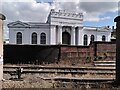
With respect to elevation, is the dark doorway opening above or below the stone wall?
above

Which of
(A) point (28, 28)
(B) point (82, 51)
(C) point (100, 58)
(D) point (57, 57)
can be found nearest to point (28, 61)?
(D) point (57, 57)

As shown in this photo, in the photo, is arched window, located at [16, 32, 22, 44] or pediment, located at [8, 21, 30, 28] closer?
pediment, located at [8, 21, 30, 28]

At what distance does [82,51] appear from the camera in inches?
773

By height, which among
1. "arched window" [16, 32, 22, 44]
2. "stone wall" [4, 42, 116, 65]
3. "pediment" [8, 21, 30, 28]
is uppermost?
"pediment" [8, 21, 30, 28]

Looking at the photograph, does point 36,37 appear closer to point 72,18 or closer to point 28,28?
point 28,28

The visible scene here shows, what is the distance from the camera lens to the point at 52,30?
1848 inches

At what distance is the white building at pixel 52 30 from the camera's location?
4691 cm

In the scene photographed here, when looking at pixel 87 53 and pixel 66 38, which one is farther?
pixel 66 38

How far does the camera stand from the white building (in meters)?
46.9

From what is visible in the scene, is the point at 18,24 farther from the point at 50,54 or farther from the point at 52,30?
the point at 50,54

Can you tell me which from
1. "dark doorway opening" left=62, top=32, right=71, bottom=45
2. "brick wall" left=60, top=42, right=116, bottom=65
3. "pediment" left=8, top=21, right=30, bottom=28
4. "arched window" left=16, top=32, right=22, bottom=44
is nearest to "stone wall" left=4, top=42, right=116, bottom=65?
"brick wall" left=60, top=42, right=116, bottom=65

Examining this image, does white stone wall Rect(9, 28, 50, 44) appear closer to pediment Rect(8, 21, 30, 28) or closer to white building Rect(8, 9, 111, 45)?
white building Rect(8, 9, 111, 45)

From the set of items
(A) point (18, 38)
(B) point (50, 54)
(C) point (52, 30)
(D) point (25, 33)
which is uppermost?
(C) point (52, 30)

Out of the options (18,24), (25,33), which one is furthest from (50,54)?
(18,24)
